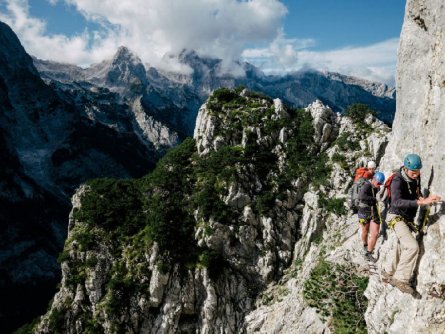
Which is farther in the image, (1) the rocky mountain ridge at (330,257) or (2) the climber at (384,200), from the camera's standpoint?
(2) the climber at (384,200)

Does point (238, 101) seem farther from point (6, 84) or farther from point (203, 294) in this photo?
point (6, 84)

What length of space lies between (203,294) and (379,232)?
28917mm

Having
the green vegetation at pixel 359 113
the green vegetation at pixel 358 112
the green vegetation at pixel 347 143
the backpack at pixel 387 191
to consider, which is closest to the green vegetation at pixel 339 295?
the backpack at pixel 387 191

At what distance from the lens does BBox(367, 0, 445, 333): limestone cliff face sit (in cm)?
1126

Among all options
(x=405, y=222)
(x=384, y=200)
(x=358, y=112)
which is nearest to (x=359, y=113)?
(x=358, y=112)

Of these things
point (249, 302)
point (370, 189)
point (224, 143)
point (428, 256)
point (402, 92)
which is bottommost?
point (249, 302)

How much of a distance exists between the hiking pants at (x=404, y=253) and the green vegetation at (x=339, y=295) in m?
7.03

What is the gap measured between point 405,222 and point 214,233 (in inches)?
1266

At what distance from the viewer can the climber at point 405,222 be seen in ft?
38.3

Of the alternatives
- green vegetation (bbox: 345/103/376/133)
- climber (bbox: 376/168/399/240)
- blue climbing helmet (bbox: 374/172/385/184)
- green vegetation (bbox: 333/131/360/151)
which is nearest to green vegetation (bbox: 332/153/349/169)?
green vegetation (bbox: 333/131/360/151)

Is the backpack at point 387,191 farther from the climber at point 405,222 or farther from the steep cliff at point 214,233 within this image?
the steep cliff at point 214,233

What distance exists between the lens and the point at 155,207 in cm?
4541

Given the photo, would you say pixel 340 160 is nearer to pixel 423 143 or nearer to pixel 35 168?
pixel 423 143

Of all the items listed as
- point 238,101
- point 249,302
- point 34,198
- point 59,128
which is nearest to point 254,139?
point 238,101
